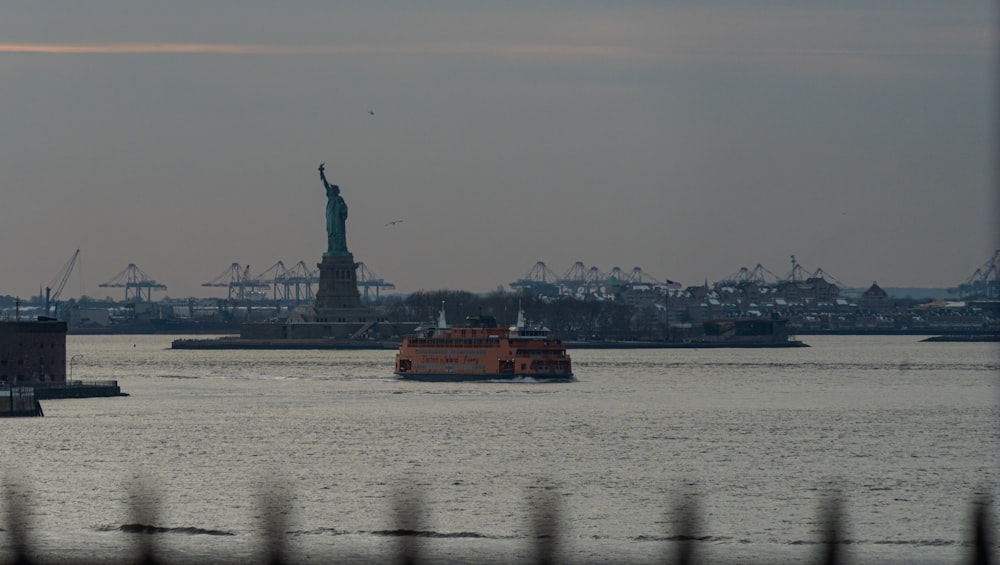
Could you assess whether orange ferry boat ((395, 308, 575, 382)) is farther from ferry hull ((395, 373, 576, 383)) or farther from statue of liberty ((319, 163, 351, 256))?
statue of liberty ((319, 163, 351, 256))

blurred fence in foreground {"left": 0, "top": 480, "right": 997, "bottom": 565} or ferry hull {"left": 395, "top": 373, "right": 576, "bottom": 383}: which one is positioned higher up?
ferry hull {"left": 395, "top": 373, "right": 576, "bottom": 383}

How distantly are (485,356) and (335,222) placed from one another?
94154 millimetres

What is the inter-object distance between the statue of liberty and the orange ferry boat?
88.0 meters

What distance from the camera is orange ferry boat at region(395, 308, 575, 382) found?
105 metres

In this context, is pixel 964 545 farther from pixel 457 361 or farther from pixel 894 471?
pixel 457 361

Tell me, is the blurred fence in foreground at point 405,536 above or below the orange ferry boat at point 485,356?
below

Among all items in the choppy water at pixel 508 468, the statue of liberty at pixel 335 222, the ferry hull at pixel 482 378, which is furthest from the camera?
the statue of liberty at pixel 335 222

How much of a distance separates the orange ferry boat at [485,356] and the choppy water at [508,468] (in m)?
5.22

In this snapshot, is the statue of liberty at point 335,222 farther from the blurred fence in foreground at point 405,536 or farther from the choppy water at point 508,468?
the blurred fence in foreground at point 405,536

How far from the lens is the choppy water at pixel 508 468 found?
37812mm

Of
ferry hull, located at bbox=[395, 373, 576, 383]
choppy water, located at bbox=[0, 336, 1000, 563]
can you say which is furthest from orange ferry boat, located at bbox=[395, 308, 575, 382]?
choppy water, located at bbox=[0, 336, 1000, 563]

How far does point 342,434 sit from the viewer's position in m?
65.0

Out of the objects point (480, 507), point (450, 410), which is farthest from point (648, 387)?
point (480, 507)

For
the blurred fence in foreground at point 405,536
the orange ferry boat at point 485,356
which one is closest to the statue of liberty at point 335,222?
the orange ferry boat at point 485,356
